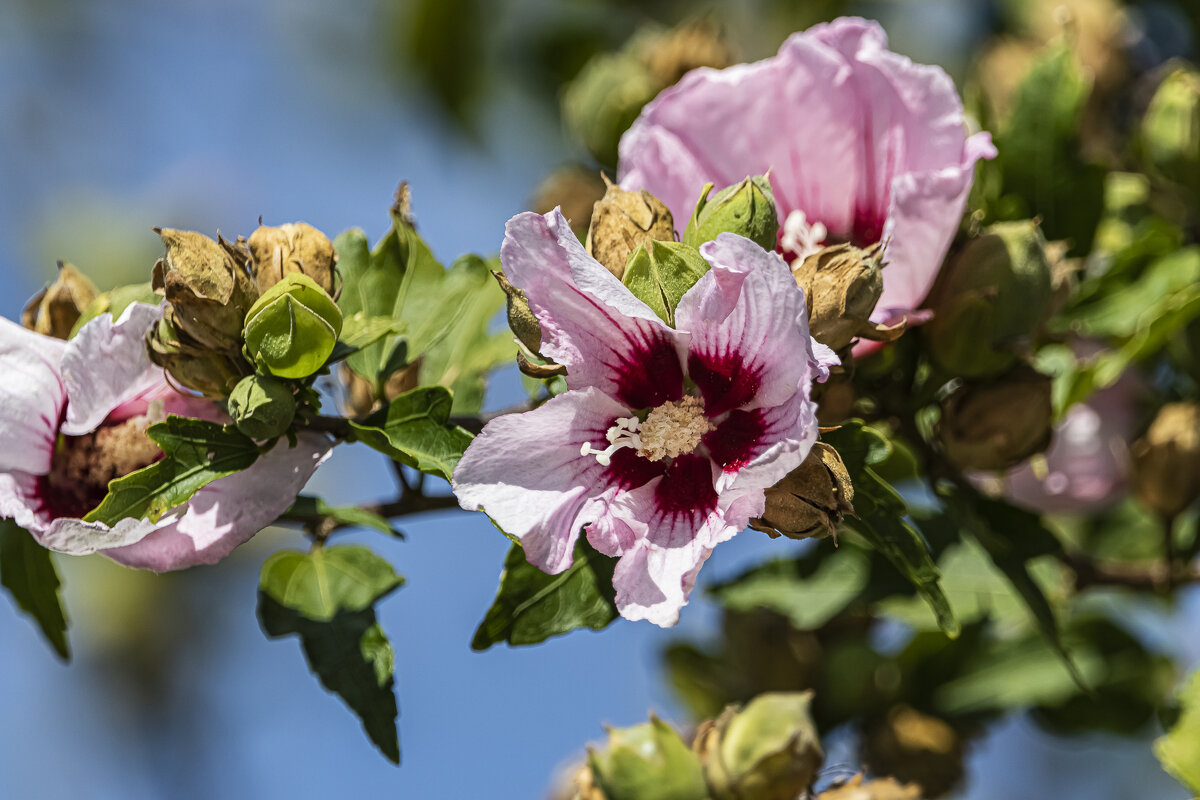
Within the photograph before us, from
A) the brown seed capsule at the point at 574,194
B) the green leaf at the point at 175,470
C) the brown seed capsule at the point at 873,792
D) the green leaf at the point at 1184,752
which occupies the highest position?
the green leaf at the point at 175,470

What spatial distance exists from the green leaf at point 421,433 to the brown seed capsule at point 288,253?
0.19 meters

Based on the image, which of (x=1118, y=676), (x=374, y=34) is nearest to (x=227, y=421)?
(x=1118, y=676)

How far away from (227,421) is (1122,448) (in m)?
1.78

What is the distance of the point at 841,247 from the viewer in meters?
1.51

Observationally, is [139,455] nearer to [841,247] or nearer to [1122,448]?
[841,247]

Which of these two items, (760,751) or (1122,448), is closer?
(760,751)

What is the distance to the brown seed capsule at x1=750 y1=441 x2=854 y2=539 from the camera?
4.50 ft

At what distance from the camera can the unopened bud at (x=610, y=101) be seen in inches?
107

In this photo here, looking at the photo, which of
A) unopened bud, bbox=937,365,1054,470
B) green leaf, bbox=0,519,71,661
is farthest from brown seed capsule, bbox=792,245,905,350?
green leaf, bbox=0,519,71,661

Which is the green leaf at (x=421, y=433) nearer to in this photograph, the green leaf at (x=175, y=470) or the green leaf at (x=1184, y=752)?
the green leaf at (x=175, y=470)

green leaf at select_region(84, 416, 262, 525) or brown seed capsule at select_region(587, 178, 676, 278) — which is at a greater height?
brown seed capsule at select_region(587, 178, 676, 278)

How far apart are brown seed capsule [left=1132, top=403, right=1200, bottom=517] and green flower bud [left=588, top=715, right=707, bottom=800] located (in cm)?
112

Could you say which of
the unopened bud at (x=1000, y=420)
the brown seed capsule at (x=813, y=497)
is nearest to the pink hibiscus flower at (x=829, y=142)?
the unopened bud at (x=1000, y=420)

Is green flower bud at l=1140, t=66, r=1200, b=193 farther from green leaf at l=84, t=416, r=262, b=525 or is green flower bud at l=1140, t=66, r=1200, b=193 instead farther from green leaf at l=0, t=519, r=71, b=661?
green leaf at l=0, t=519, r=71, b=661
